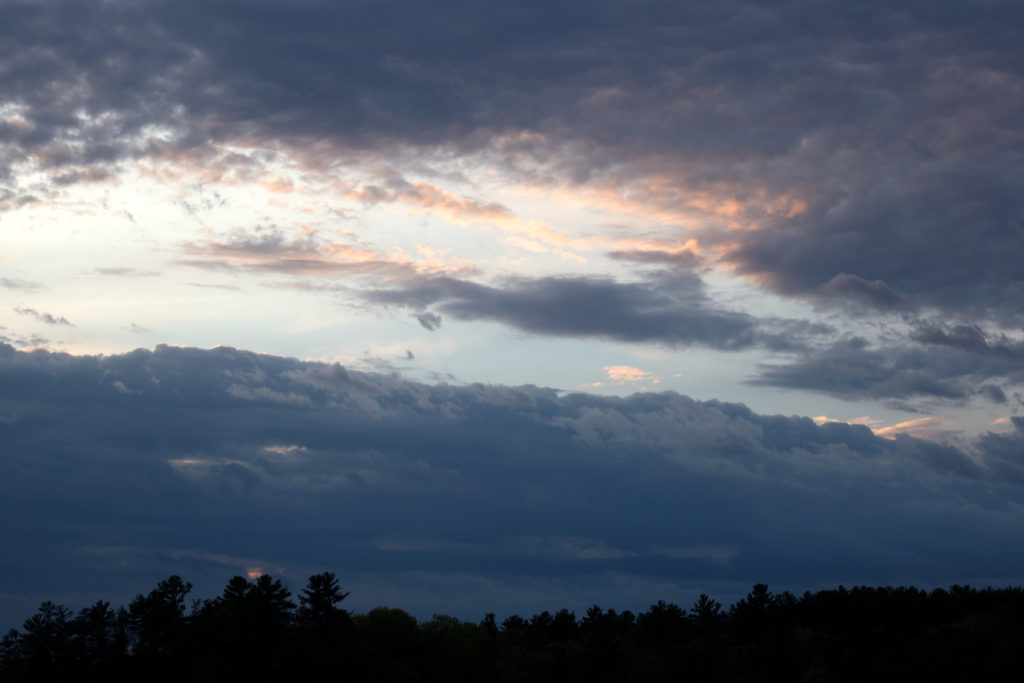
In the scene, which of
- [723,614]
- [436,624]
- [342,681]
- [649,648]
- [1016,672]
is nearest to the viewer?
[1016,672]

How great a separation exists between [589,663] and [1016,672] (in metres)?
58.8

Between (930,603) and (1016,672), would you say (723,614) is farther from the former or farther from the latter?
(1016,672)

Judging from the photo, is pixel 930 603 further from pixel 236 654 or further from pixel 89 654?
pixel 89 654

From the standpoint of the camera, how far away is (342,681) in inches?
5084

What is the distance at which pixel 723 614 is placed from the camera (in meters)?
169

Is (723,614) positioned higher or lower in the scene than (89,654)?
higher

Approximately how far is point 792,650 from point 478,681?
5148cm

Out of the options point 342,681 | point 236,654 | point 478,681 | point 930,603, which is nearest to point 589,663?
point 478,681

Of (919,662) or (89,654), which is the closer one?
(919,662)

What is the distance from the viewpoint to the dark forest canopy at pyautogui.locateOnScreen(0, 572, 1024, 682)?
12719cm

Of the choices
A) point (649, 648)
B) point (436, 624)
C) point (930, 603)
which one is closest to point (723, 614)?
point (649, 648)

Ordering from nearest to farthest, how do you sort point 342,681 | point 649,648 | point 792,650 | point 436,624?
1. point 342,681
2. point 792,650
3. point 649,648
4. point 436,624

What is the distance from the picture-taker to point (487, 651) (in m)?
185

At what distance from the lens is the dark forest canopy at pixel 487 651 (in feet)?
417
